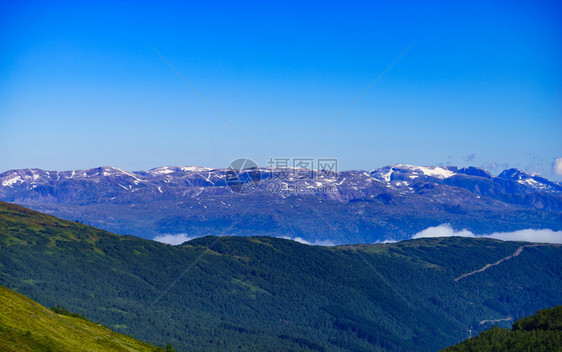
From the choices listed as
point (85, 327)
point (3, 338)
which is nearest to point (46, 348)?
point (3, 338)

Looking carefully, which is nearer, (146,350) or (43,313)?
(43,313)

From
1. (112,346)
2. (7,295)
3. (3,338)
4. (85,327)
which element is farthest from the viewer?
(85,327)

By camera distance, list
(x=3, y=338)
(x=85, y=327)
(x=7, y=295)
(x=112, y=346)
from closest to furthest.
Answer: (x=3, y=338) < (x=7, y=295) < (x=112, y=346) < (x=85, y=327)

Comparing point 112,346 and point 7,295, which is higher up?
point 7,295

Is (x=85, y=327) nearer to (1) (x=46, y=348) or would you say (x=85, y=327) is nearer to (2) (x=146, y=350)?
Result: (2) (x=146, y=350)

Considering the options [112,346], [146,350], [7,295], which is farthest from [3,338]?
[146,350]

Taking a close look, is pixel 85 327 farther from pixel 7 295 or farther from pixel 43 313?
pixel 7 295
